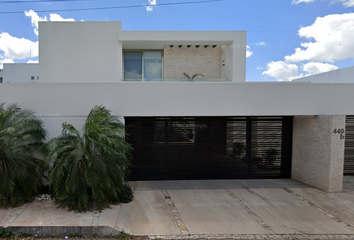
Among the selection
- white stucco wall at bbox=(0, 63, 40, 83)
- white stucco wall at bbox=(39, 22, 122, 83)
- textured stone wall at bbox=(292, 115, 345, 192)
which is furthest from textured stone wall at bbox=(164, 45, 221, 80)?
white stucco wall at bbox=(0, 63, 40, 83)

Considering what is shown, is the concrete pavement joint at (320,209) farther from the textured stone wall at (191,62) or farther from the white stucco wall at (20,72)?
the white stucco wall at (20,72)

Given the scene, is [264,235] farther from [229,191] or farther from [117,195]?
[117,195]

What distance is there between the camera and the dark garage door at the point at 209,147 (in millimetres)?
7871

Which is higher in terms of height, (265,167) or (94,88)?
(94,88)

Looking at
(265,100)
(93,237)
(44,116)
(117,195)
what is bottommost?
(93,237)

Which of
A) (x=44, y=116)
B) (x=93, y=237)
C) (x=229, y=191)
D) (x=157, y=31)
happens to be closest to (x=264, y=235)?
(x=229, y=191)

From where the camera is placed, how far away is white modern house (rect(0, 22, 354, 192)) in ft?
21.1

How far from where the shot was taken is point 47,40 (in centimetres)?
1140

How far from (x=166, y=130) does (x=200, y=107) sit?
1.87 meters

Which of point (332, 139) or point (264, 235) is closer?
point (264, 235)

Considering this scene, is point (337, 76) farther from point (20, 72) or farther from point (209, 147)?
point (20, 72)

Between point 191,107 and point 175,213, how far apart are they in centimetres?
309

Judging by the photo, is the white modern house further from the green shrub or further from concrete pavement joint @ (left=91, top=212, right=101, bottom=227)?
concrete pavement joint @ (left=91, top=212, right=101, bottom=227)

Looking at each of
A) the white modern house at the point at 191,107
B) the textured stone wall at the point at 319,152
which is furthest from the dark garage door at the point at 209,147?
the textured stone wall at the point at 319,152
